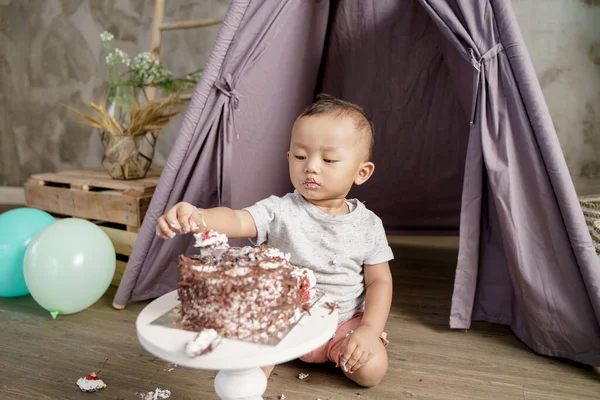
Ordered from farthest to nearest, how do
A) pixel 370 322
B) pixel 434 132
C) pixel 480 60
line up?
pixel 434 132 < pixel 480 60 < pixel 370 322

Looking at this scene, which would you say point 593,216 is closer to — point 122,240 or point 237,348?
point 237,348

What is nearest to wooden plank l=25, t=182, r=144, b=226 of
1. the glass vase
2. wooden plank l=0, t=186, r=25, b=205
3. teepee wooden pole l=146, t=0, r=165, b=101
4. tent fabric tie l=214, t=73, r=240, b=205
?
the glass vase

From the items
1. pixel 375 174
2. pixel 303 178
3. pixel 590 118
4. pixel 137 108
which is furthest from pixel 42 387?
pixel 590 118

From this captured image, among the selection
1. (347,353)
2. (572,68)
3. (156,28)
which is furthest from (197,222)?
(572,68)

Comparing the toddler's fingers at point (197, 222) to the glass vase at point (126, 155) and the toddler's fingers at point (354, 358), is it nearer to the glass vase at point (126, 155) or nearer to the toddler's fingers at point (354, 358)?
the toddler's fingers at point (354, 358)

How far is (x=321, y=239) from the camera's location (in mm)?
1527

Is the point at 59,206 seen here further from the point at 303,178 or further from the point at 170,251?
the point at 303,178

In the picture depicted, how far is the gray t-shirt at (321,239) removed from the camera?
151 centimetres

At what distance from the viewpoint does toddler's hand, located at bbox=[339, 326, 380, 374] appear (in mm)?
1357

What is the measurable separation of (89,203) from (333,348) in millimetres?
1363

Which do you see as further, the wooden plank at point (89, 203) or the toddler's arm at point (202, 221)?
the wooden plank at point (89, 203)

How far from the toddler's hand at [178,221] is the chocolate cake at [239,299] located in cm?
12

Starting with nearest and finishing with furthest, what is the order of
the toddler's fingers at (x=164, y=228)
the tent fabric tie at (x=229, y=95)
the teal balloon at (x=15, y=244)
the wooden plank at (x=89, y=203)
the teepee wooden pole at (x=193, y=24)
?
the toddler's fingers at (x=164, y=228) < the tent fabric tie at (x=229, y=95) < the teal balloon at (x=15, y=244) < the wooden plank at (x=89, y=203) < the teepee wooden pole at (x=193, y=24)

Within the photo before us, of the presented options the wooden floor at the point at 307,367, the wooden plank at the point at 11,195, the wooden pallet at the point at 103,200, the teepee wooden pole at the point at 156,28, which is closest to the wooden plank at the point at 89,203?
the wooden pallet at the point at 103,200
